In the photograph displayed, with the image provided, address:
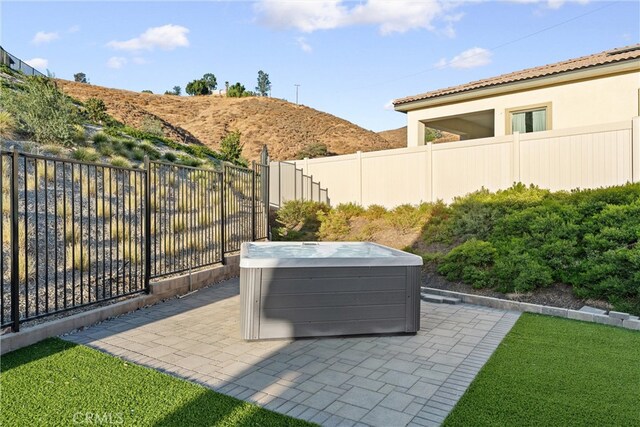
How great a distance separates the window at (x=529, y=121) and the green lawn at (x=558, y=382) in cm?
714

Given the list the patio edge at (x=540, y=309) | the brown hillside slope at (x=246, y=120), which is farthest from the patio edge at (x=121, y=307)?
the brown hillside slope at (x=246, y=120)

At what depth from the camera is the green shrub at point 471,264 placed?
6.21 m

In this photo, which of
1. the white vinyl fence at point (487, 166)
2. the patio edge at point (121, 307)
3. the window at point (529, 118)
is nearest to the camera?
the patio edge at point (121, 307)

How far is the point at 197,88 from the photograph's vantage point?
50.9 meters

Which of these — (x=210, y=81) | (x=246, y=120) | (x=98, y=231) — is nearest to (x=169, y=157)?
(x=98, y=231)

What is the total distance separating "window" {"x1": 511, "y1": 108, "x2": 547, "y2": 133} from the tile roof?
89 centimetres

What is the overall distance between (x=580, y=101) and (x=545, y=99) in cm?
79

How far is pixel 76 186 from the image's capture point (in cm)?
789

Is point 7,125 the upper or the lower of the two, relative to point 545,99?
lower

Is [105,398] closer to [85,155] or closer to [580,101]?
[85,155]

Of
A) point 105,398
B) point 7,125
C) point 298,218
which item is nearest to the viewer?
point 105,398

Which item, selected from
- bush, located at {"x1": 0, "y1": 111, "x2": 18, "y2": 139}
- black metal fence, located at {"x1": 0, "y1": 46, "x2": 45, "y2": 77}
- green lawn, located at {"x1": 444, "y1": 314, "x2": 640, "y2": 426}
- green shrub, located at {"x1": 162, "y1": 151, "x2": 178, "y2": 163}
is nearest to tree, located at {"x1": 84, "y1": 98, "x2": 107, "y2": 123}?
black metal fence, located at {"x1": 0, "y1": 46, "x2": 45, "y2": 77}

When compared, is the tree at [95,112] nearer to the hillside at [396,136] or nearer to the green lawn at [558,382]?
the green lawn at [558,382]

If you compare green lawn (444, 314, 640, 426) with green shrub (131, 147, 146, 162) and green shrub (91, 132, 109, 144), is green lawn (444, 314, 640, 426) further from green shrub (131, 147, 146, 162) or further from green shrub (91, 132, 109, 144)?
green shrub (91, 132, 109, 144)
